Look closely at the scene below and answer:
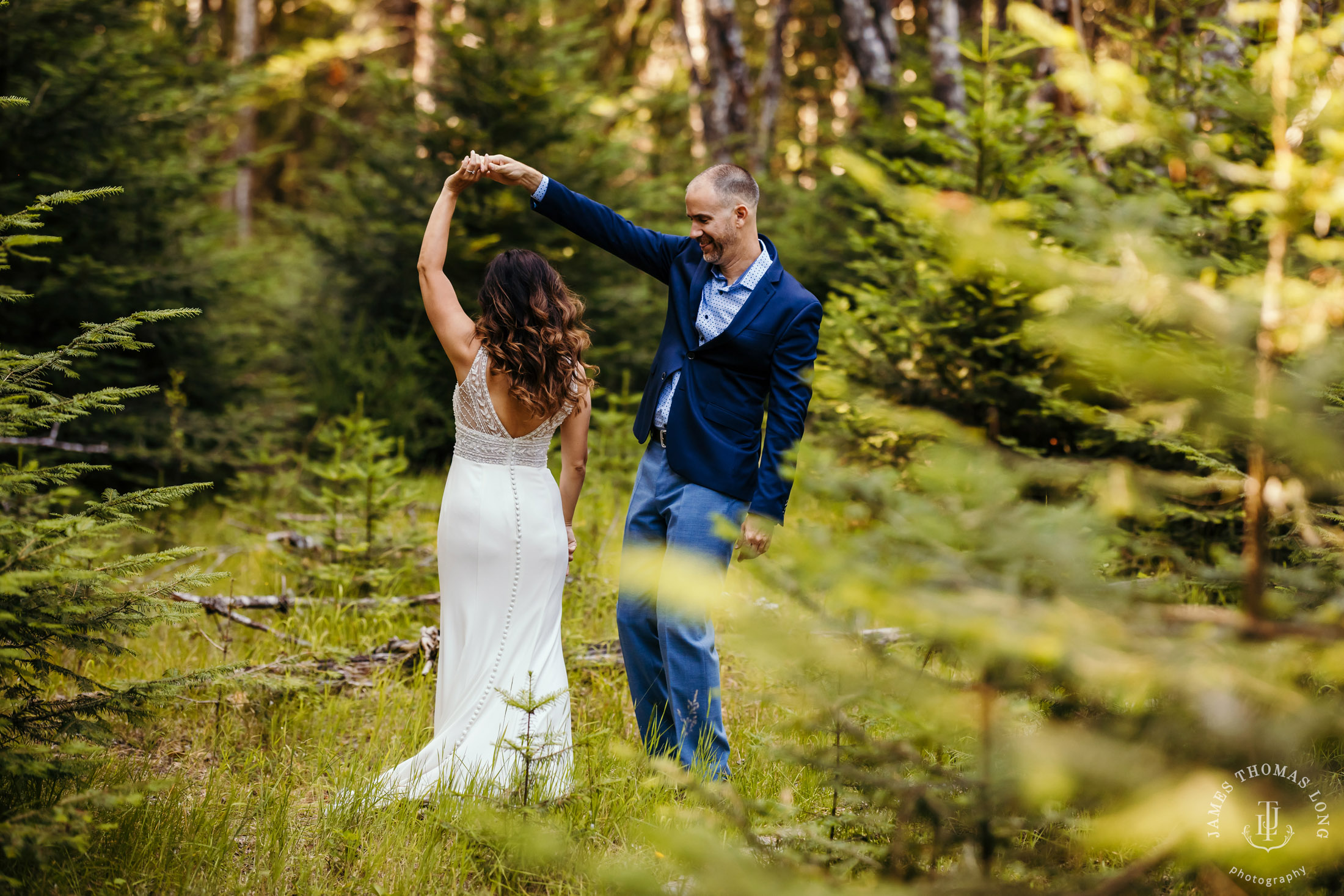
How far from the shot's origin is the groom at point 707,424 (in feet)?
11.3

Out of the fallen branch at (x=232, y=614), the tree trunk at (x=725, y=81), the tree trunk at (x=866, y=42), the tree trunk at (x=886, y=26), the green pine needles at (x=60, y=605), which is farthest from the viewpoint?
the tree trunk at (x=725, y=81)

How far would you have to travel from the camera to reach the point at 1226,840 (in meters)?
1.21

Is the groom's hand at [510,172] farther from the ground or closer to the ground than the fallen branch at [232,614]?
farther from the ground

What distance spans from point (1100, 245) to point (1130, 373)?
30 cm

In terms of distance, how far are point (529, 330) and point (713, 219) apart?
90 centimetres

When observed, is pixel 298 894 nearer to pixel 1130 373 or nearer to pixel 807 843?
pixel 807 843

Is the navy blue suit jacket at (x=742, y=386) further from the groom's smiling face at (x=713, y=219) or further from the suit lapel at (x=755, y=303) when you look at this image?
→ the groom's smiling face at (x=713, y=219)

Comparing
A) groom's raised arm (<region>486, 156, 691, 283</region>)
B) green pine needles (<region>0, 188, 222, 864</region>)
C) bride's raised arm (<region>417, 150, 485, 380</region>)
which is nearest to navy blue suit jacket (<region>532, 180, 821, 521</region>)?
groom's raised arm (<region>486, 156, 691, 283</region>)

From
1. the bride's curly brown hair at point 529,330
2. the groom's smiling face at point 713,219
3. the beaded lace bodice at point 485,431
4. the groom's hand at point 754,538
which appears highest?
the groom's smiling face at point 713,219

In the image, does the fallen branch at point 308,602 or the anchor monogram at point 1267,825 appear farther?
the fallen branch at point 308,602

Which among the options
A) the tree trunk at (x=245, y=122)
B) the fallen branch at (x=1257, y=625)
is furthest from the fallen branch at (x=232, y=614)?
the tree trunk at (x=245, y=122)

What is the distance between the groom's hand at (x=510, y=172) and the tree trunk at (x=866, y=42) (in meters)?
6.67

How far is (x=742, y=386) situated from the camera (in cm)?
362

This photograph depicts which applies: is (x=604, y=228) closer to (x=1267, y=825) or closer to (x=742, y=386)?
(x=742, y=386)
